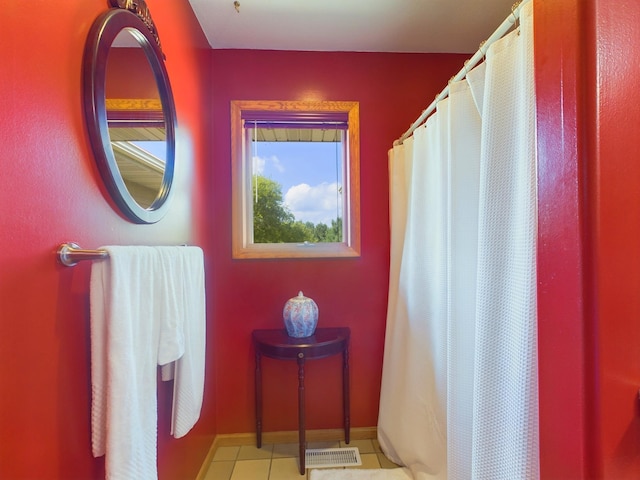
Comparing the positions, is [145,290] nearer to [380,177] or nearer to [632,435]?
[632,435]

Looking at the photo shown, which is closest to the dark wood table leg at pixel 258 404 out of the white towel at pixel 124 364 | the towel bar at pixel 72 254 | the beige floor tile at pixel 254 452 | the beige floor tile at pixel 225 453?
the beige floor tile at pixel 254 452

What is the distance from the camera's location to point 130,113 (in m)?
0.93

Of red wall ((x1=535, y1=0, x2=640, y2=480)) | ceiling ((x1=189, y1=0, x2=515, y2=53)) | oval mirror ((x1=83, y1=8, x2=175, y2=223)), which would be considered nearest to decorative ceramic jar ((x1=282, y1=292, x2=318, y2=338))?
oval mirror ((x1=83, y1=8, x2=175, y2=223))

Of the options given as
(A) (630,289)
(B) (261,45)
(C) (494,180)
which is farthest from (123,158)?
(B) (261,45)

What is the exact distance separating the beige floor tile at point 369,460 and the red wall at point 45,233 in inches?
50.5

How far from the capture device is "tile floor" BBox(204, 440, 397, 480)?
5.01ft

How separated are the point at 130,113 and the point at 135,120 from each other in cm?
2

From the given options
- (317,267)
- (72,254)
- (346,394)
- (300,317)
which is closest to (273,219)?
(317,267)

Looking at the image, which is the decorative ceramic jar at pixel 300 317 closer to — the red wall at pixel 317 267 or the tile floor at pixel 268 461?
the red wall at pixel 317 267

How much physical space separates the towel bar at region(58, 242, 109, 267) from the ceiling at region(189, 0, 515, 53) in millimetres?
1427

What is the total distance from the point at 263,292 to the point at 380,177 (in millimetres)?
1016

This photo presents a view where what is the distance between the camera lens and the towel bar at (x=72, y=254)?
2.11 feet

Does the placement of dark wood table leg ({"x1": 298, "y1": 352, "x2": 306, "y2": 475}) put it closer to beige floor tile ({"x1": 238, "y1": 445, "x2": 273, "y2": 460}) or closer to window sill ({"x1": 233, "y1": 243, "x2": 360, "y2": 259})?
beige floor tile ({"x1": 238, "y1": 445, "x2": 273, "y2": 460})

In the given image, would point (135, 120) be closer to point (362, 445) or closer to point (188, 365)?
point (188, 365)
